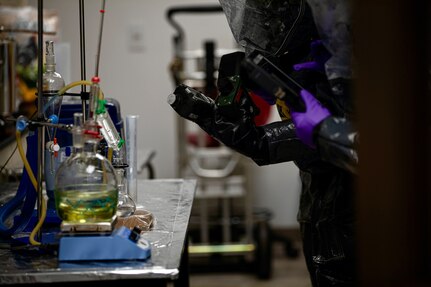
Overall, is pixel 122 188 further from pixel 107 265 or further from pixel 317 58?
pixel 317 58

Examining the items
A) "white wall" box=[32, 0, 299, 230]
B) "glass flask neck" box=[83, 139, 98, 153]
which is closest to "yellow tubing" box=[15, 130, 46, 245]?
"glass flask neck" box=[83, 139, 98, 153]

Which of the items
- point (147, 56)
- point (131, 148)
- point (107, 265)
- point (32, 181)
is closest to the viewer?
point (107, 265)

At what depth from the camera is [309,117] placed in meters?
1.57

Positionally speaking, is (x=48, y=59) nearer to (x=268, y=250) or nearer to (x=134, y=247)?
(x=134, y=247)

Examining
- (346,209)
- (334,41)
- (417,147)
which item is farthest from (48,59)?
(417,147)

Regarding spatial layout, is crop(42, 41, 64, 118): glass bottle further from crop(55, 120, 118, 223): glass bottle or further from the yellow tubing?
crop(55, 120, 118, 223): glass bottle

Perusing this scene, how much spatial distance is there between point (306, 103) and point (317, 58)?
10.7 inches

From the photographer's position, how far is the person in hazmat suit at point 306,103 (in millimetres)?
1667

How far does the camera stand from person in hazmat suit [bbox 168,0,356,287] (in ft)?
5.47

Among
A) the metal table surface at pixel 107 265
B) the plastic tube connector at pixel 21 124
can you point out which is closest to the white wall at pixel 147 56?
the metal table surface at pixel 107 265

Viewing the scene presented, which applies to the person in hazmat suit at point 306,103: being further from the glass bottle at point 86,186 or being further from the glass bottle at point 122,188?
the glass bottle at point 86,186

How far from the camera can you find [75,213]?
1554mm

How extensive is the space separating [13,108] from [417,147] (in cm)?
192

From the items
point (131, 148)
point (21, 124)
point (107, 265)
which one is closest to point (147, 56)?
point (131, 148)
